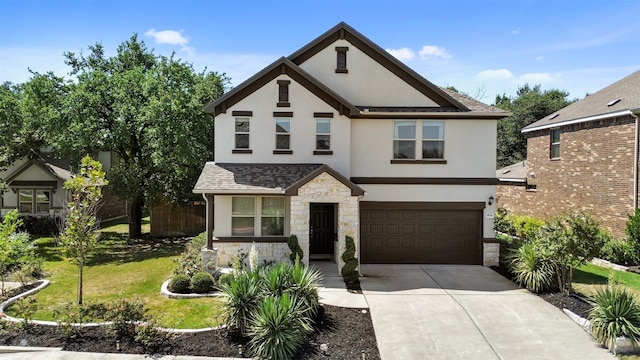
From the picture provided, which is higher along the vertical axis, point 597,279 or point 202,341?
point 597,279

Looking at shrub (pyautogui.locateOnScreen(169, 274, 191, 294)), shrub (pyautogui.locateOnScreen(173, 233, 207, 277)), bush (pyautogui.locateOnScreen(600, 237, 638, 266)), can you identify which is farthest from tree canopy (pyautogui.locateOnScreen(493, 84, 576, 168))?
shrub (pyautogui.locateOnScreen(169, 274, 191, 294))

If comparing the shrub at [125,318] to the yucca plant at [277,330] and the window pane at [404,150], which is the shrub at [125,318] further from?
the window pane at [404,150]

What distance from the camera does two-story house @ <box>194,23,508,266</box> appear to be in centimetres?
1490

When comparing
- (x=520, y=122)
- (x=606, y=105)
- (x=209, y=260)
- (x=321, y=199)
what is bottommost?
(x=209, y=260)

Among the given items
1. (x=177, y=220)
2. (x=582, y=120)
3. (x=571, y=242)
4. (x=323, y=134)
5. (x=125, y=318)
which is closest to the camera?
(x=125, y=318)

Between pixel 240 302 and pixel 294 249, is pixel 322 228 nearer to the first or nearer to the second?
pixel 294 249

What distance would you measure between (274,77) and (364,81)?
3.90m

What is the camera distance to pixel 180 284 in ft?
38.6

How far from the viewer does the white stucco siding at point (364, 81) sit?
16234 mm

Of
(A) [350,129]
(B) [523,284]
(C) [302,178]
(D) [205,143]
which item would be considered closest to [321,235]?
(C) [302,178]

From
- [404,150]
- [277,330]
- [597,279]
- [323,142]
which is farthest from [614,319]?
[323,142]

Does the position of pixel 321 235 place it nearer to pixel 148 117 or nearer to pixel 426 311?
pixel 426 311

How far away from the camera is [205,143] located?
21.7 metres

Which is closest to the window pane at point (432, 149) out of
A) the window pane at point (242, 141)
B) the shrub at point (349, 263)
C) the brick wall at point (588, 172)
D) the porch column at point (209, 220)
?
the shrub at point (349, 263)
